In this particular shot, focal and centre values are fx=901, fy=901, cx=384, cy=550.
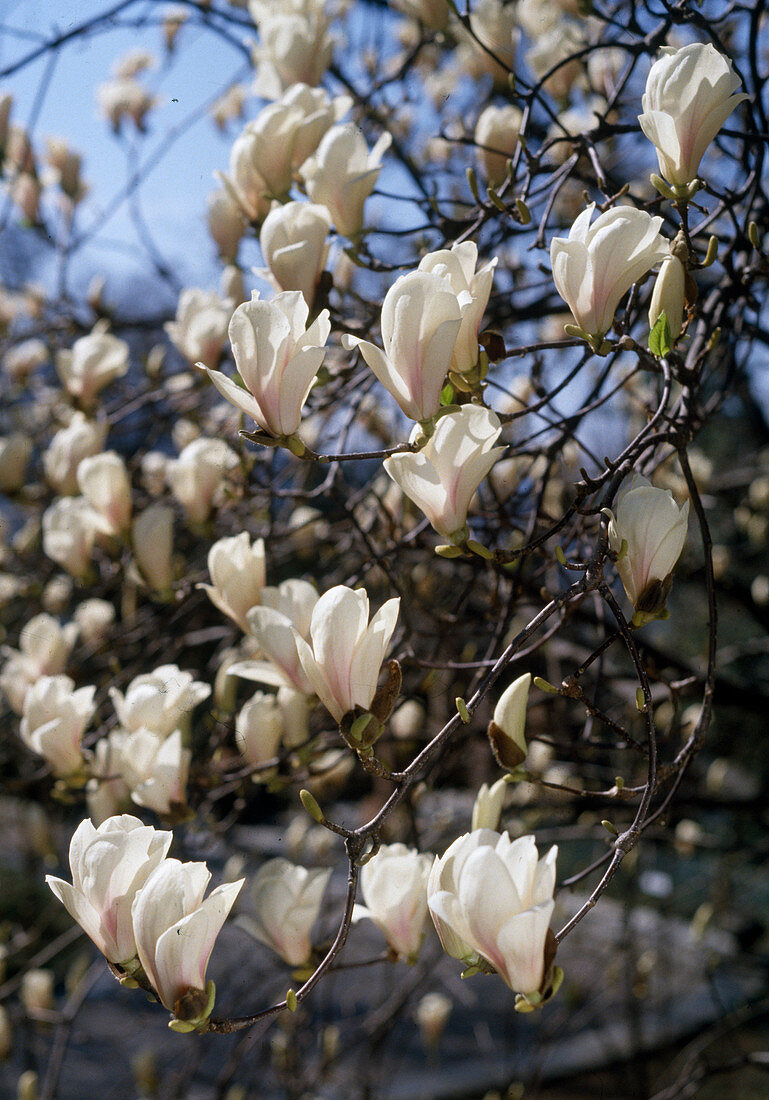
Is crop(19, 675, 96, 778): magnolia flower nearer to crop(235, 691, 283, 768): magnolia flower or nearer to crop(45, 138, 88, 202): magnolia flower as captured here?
crop(235, 691, 283, 768): magnolia flower

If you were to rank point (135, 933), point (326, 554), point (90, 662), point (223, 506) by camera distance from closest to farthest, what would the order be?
point (135, 933) < point (223, 506) < point (326, 554) < point (90, 662)

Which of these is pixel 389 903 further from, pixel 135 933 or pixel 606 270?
pixel 606 270

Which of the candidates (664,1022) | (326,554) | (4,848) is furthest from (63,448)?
(4,848)

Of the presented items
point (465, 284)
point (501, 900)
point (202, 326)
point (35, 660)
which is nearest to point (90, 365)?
point (202, 326)

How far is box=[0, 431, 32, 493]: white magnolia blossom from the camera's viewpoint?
1.22 meters

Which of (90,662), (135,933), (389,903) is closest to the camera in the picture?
(135,933)

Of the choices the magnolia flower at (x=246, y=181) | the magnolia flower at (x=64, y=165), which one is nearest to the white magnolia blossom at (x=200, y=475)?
the magnolia flower at (x=246, y=181)

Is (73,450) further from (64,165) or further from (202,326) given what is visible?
(64,165)

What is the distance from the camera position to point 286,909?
62cm

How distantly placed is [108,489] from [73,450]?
0.16 m

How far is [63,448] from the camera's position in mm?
1060

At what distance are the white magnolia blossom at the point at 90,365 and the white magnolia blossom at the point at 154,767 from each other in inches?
20.8

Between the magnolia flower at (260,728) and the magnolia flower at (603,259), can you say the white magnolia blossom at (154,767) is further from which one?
the magnolia flower at (603,259)

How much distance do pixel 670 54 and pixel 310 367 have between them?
0.29 meters
